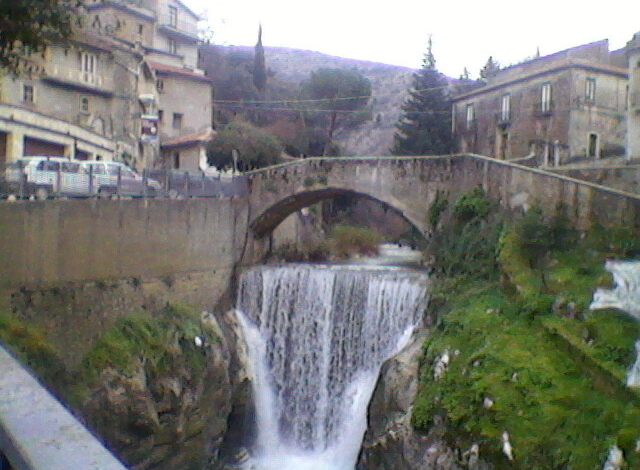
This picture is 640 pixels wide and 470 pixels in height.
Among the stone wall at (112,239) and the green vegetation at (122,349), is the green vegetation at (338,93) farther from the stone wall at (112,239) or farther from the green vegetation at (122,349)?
the green vegetation at (122,349)

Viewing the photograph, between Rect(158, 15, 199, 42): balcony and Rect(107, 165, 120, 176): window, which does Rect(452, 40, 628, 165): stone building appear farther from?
Rect(158, 15, 199, 42): balcony

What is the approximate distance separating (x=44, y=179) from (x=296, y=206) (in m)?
9.33

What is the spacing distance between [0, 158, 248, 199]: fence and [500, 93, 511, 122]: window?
1552cm

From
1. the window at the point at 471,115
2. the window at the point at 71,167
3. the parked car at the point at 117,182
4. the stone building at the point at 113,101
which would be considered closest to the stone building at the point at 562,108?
the window at the point at 471,115

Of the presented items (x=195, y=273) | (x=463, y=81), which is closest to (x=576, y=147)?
(x=195, y=273)

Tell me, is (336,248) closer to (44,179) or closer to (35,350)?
(44,179)

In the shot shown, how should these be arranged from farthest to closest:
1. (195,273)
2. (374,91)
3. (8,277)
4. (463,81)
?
(374,91)
(463,81)
(195,273)
(8,277)

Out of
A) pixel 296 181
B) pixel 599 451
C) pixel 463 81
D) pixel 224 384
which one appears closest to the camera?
pixel 599 451

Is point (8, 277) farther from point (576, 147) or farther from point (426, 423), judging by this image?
point (576, 147)

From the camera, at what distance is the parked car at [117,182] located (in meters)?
18.1

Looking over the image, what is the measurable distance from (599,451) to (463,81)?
170ft

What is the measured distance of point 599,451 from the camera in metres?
10.1

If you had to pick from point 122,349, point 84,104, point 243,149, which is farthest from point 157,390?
point 84,104

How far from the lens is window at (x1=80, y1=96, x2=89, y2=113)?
31450mm
